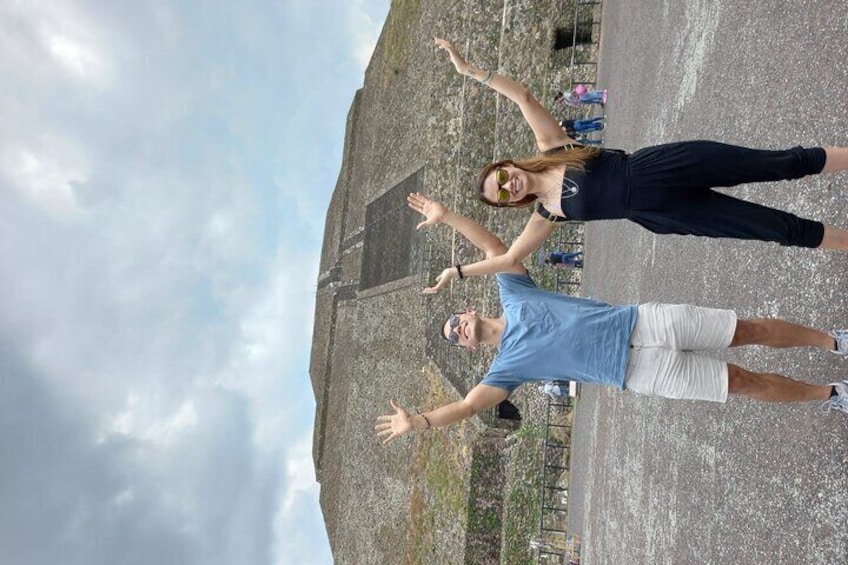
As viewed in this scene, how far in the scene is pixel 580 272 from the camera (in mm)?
8062

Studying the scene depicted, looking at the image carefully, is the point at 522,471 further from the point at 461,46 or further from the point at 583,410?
the point at 461,46

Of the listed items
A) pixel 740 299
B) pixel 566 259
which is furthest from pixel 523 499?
pixel 740 299

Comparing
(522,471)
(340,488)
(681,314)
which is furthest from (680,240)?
(340,488)

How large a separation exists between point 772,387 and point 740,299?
103cm

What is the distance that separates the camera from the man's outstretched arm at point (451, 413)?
329 centimetres

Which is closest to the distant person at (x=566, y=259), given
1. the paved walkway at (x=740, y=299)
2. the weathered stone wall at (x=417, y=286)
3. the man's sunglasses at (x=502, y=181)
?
the weathered stone wall at (x=417, y=286)

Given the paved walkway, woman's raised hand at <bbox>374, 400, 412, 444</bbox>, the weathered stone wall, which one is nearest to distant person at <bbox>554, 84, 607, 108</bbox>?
the weathered stone wall

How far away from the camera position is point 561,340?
3107 millimetres

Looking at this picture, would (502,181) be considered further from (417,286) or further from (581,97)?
(417,286)

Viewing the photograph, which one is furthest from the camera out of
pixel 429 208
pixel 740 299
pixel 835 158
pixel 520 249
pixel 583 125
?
pixel 583 125

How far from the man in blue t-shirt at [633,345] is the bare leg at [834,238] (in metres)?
0.37

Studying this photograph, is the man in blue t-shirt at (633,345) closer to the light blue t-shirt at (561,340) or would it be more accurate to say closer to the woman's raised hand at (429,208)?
the light blue t-shirt at (561,340)

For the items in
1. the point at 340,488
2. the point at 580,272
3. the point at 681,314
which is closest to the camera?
the point at 681,314

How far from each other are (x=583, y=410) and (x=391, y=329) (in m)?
6.29
